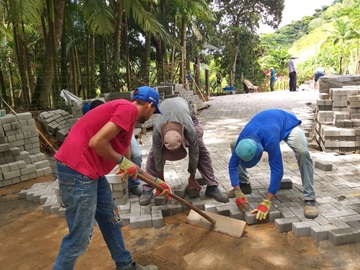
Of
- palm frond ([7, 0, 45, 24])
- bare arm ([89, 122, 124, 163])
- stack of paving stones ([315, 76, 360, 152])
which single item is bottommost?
stack of paving stones ([315, 76, 360, 152])

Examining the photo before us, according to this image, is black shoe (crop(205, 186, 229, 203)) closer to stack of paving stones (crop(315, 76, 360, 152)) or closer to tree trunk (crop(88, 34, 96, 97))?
stack of paving stones (crop(315, 76, 360, 152))

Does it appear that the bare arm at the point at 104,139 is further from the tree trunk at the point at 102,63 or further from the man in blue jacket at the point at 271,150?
the tree trunk at the point at 102,63

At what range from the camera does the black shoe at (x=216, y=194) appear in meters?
3.72

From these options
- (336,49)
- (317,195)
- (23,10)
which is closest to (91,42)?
(23,10)

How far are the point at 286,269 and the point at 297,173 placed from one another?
228 cm

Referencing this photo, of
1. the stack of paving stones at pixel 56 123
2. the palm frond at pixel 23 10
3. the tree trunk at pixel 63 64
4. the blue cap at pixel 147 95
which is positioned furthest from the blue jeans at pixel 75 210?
the tree trunk at pixel 63 64

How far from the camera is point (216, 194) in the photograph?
149 inches

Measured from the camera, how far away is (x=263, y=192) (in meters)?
3.87

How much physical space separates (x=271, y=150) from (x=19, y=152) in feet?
14.9

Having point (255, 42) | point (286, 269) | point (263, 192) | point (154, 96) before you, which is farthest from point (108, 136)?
point (255, 42)

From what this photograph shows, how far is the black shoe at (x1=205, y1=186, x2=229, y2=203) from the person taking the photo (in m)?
3.72

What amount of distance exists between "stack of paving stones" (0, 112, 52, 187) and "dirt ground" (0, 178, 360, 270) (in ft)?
6.35

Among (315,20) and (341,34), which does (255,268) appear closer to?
(341,34)

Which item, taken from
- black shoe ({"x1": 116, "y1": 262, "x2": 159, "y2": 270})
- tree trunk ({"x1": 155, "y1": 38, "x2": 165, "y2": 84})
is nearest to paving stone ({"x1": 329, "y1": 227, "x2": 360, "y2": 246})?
black shoe ({"x1": 116, "y1": 262, "x2": 159, "y2": 270})
